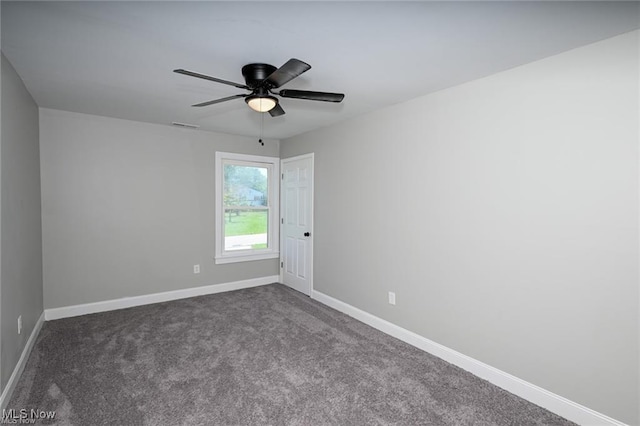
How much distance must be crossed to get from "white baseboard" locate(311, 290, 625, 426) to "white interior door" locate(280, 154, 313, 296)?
4.48 ft

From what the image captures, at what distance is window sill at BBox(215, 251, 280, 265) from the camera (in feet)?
15.5

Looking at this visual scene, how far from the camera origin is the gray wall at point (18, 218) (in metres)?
2.19

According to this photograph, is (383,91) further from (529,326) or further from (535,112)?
(529,326)

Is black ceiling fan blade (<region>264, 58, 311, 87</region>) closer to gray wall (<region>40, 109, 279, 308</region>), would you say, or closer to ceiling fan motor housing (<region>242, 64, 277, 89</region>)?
ceiling fan motor housing (<region>242, 64, 277, 89</region>)

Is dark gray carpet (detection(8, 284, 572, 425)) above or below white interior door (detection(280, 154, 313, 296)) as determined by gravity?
below

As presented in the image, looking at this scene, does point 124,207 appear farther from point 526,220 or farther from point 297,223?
point 526,220

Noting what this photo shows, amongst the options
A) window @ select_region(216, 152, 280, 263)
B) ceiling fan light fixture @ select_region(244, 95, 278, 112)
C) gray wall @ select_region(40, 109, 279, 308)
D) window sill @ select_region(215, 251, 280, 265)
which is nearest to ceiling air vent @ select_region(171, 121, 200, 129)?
gray wall @ select_region(40, 109, 279, 308)

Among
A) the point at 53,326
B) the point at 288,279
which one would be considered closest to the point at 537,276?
the point at 288,279

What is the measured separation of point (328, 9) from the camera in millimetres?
1637

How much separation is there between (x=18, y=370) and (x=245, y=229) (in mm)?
3026

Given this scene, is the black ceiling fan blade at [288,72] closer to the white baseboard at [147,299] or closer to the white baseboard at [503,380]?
the white baseboard at [503,380]

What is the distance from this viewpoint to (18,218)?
2.56m

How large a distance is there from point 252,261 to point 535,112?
164 inches

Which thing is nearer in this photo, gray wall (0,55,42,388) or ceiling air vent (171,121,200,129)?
gray wall (0,55,42,388)
